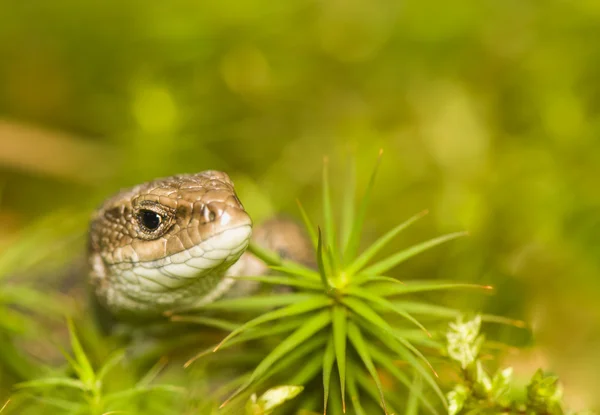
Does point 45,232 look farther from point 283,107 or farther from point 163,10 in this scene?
point 163,10

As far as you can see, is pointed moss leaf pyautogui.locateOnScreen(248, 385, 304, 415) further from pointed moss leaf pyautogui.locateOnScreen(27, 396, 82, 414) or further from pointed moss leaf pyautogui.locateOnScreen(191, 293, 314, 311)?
pointed moss leaf pyautogui.locateOnScreen(27, 396, 82, 414)

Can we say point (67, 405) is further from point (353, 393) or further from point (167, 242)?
point (353, 393)

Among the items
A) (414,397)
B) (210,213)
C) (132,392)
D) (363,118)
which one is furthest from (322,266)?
(363,118)

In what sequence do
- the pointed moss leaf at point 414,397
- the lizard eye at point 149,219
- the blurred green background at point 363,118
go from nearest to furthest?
the pointed moss leaf at point 414,397, the lizard eye at point 149,219, the blurred green background at point 363,118

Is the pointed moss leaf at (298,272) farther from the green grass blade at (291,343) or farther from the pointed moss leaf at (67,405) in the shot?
the pointed moss leaf at (67,405)

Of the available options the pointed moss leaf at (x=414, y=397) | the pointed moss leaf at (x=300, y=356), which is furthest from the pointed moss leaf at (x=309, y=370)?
the pointed moss leaf at (x=414, y=397)

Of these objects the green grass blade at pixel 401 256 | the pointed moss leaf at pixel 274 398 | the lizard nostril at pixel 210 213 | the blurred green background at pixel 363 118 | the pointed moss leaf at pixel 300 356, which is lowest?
the pointed moss leaf at pixel 274 398
